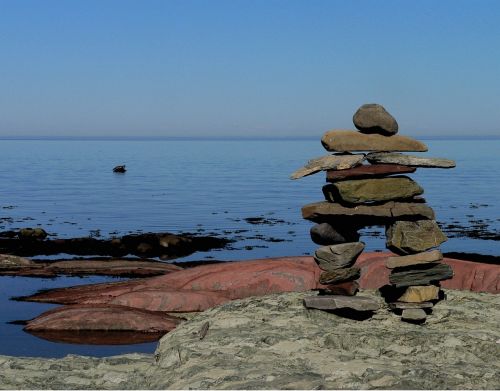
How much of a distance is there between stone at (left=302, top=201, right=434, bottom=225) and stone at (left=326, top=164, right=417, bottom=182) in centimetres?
58

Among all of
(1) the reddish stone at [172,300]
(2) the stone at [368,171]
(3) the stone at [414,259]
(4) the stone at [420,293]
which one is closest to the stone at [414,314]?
(4) the stone at [420,293]

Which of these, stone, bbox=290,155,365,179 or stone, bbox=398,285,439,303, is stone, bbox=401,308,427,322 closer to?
stone, bbox=398,285,439,303

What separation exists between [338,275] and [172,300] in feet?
26.6

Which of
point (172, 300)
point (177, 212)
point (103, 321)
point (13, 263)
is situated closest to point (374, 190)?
point (103, 321)

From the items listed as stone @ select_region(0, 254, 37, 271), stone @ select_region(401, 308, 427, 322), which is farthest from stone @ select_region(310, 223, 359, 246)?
stone @ select_region(0, 254, 37, 271)

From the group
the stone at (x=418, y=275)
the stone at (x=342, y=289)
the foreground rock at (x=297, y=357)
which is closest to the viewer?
the foreground rock at (x=297, y=357)

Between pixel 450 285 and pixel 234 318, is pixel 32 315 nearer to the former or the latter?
pixel 234 318

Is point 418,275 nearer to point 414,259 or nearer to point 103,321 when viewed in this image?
point 414,259

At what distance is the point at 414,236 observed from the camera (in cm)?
1597

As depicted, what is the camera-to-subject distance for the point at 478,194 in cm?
8256

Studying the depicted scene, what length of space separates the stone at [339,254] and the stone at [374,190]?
0.91 m

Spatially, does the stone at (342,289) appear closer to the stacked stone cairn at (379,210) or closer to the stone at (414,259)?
the stacked stone cairn at (379,210)

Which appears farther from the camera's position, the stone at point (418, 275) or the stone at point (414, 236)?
the stone at point (418, 275)

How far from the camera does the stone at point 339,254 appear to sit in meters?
16.2
